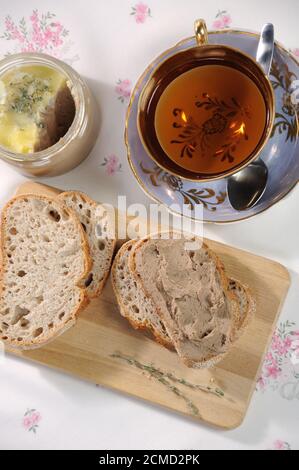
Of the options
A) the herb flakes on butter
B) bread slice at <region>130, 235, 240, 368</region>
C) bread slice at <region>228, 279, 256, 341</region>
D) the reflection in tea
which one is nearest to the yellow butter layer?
the herb flakes on butter

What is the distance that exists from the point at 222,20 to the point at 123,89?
1.12 feet

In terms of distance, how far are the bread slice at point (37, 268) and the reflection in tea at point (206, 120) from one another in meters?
0.35

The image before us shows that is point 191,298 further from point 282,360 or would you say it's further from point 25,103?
point 25,103

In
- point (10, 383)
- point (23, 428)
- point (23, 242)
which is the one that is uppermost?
point (23, 242)

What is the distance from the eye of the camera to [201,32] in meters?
1.38

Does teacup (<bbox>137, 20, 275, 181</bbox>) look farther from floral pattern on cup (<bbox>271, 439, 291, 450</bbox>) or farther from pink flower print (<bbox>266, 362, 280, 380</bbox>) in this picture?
floral pattern on cup (<bbox>271, 439, 291, 450</bbox>)

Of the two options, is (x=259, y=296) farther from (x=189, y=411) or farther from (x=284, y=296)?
(x=189, y=411)

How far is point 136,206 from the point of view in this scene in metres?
1.64

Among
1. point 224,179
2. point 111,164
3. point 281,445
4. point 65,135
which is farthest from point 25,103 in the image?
point 281,445

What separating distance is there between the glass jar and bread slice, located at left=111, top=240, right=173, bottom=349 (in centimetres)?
29

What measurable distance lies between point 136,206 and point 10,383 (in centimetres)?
63

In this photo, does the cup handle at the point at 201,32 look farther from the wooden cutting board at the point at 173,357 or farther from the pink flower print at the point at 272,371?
the pink flower print at the point at 272,371

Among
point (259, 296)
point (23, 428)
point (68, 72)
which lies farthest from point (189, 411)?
point (68, 72)

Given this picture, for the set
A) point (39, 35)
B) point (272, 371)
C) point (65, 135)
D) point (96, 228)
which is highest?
point (39, 35)
